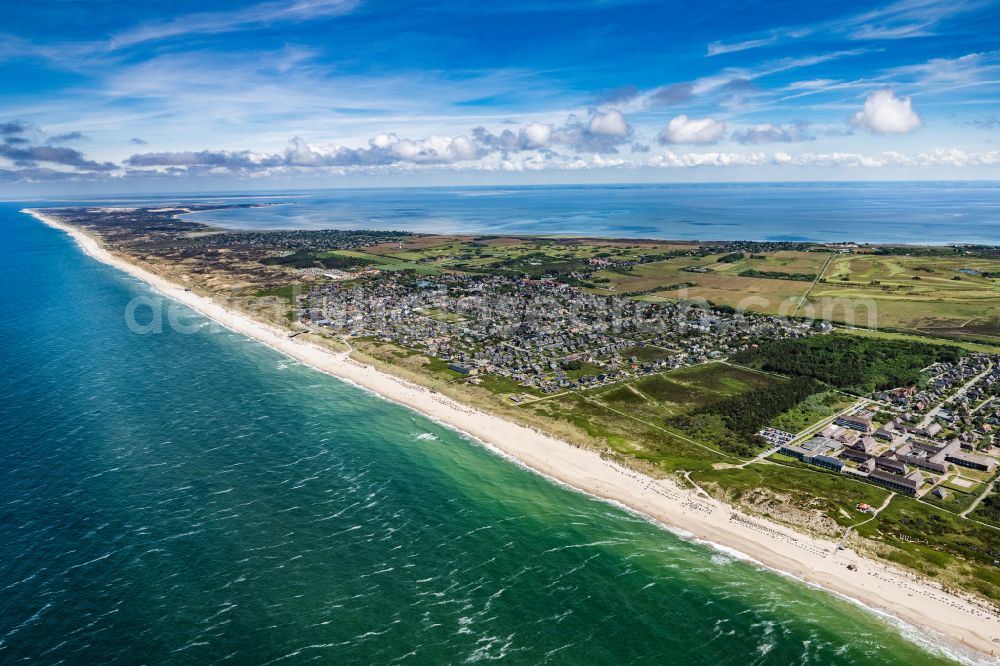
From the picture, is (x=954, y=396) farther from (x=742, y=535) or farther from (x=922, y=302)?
(x=922, y=302)

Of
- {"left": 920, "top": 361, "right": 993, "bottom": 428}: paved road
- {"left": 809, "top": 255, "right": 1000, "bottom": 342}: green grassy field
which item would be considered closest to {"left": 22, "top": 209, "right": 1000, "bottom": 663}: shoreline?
{"left": 920, "top": 361, "right": 993, "bottom": 428}: paved road

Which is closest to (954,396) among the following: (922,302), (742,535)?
(742,535)

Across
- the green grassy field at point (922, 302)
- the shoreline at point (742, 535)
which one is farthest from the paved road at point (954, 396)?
the shoreline at point (742, 535)

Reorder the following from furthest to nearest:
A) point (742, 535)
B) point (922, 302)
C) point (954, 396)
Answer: point (922, 302)
point (954, 396)
point (742, 535)

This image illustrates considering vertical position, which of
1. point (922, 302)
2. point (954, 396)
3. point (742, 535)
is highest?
point (922, 302)

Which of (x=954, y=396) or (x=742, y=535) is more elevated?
(x=954, y=396)

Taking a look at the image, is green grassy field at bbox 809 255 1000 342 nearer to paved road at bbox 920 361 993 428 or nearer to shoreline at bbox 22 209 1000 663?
paved road at bbox 920 361 993 428

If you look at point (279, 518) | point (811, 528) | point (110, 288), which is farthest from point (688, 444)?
point (110, 288)

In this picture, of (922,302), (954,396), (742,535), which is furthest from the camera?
(922,302)
